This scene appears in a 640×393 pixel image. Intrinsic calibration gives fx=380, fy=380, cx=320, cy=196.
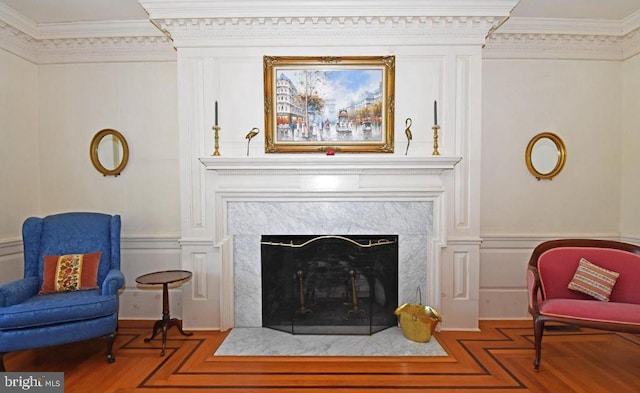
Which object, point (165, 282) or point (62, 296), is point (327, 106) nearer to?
point (165, 282)

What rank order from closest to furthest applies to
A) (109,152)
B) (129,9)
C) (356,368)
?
(356,368)
(129,9)
(109,152)

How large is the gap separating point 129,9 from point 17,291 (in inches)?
113

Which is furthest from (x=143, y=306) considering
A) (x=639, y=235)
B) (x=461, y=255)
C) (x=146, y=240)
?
(x=639, y=235)

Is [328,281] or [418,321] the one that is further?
[328,281]

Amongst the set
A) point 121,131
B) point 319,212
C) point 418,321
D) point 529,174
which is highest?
point 121,131

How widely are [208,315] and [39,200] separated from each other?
2437 mm

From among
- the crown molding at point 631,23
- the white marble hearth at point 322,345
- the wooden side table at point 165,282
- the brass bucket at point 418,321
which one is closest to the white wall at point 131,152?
the wooden side table at point 165,282

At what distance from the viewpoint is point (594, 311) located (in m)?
2.97

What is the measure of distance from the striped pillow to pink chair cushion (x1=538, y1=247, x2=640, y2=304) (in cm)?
9

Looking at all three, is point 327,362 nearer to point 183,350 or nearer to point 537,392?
point 183,350

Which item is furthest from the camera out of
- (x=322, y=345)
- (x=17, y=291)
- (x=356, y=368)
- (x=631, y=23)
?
(x=631, y=23)

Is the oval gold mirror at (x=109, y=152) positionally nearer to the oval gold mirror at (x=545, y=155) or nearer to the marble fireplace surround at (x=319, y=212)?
the marble fireplace surround at (x=319, y=212)

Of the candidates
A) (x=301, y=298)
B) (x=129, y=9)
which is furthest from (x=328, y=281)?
(x=129, y=9)

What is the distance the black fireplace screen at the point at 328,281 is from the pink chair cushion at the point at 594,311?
55.2 inches
